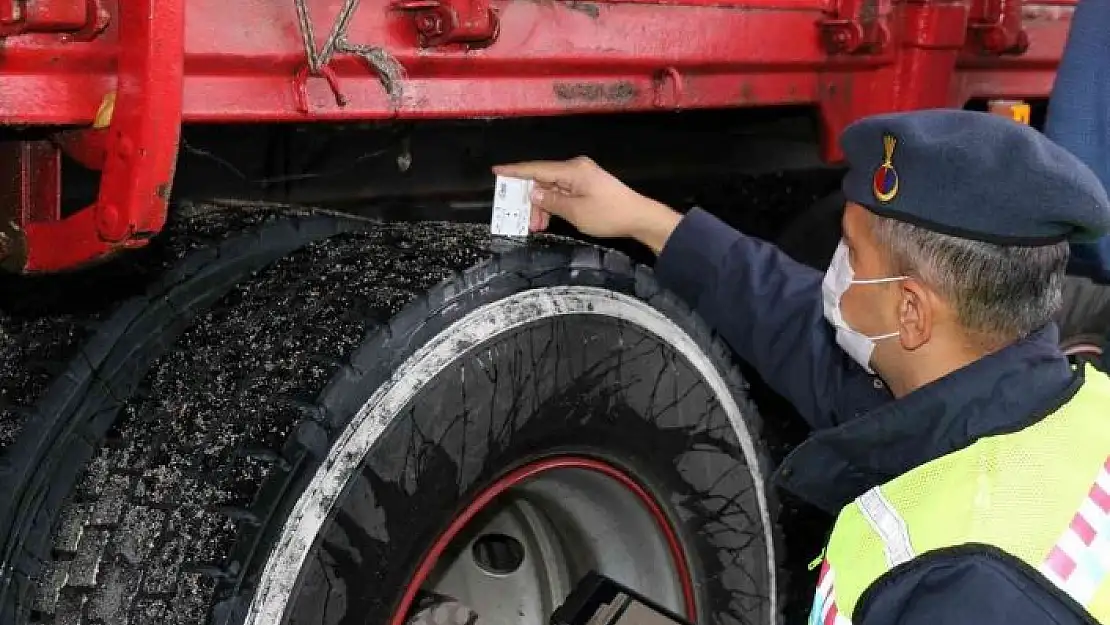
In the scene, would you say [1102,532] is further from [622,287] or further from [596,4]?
[596,4]

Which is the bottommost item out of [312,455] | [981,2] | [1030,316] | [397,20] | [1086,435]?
[312,455]

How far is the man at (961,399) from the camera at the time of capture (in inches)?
59.6

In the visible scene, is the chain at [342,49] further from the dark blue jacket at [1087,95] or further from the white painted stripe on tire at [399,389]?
the dark blue jacket at [1087,95]

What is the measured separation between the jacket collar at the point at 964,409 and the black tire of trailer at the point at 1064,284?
1.60 m

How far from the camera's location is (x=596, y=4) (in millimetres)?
2014

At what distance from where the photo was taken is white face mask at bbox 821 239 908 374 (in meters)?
1.97

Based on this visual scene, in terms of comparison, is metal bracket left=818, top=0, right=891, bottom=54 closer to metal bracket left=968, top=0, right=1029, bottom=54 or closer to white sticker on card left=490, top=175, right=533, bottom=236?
metal bracket left=968, top=0, right=1029, bottom=54

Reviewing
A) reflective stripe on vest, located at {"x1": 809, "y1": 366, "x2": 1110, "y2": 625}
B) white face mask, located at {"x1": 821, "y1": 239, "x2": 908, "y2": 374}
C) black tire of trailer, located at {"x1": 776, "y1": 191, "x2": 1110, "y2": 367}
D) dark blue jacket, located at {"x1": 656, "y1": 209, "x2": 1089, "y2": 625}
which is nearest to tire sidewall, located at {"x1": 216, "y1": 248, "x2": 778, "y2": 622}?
dark blue jacket, located at {"x1": 656, "y1": 209, "x2": 1089, "y2": 625}

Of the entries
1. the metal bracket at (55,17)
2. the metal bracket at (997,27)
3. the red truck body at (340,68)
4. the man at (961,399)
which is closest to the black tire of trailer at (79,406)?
the red truck body at (340,68)

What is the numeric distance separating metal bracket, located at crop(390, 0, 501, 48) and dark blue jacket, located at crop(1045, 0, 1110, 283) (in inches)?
63.2

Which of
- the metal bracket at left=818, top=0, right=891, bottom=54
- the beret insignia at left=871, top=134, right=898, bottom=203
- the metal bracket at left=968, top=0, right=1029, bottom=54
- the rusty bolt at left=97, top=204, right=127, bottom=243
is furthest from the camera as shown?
the metal bracket at left=968, top=0, right=1029, bottom=54

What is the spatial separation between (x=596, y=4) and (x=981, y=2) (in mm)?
1274

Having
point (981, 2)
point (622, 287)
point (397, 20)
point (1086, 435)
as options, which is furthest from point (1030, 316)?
point (981, 2)

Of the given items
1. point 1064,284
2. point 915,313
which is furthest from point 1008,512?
point 1064,284
